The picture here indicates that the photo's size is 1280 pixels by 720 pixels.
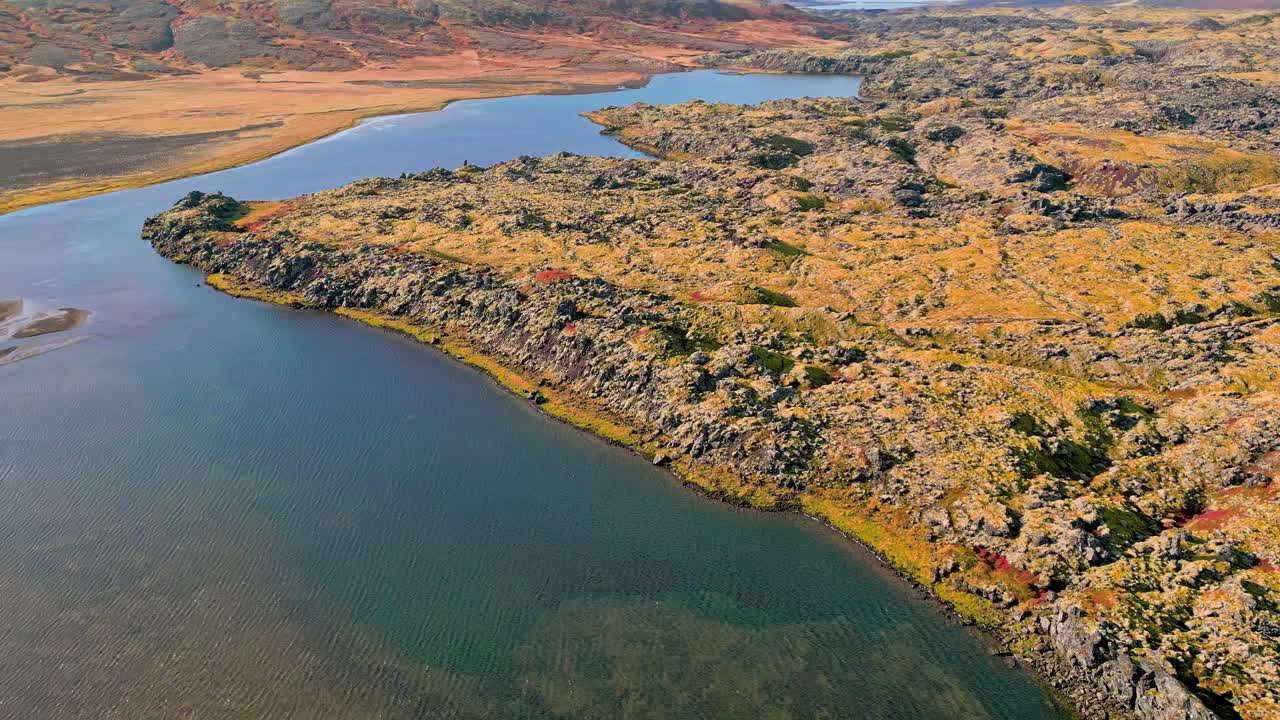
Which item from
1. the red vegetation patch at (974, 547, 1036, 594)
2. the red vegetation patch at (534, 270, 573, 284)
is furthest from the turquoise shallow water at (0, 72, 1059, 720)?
the red vegetation patch at (534, 270, 573, 284)

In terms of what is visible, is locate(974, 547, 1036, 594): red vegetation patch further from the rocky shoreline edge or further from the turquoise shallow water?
the turquoise shallow water

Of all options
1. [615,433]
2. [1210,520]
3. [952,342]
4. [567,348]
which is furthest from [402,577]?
[952,342]

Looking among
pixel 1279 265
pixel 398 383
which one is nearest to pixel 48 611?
pixel 398 383

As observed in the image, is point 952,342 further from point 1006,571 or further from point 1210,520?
point 1006,571

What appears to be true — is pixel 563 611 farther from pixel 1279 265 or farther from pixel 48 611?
pixel 1279 265

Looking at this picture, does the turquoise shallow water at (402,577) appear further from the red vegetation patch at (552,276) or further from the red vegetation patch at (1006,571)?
the red vegetation patch at (552,276)
